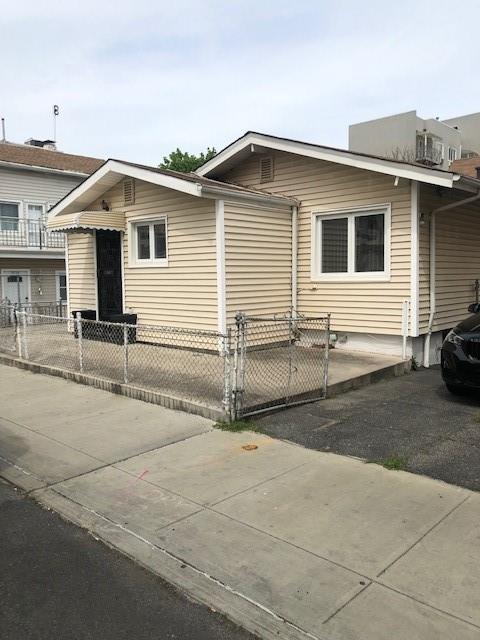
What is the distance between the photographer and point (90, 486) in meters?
4.61

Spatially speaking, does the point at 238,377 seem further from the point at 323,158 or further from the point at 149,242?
the point at 149,242

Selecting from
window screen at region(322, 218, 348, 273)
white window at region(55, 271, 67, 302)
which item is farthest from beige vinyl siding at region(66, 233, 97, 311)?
white window at region(55, 271, 67, 302)

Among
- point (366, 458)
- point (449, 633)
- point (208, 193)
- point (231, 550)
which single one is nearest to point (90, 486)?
point (231, 550)

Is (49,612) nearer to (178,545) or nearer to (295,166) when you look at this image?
(178,545)

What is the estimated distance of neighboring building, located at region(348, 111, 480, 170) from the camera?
132 ft

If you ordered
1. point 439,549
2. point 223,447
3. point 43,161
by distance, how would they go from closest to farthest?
point 439,549 < point 223,447 < point 43,161

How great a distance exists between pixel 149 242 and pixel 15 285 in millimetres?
12393

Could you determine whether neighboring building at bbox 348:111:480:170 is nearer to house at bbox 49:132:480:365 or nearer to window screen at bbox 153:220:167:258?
house at bbox 49:132:480:365

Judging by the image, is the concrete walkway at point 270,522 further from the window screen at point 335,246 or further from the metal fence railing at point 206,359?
the window screen at point 335,246

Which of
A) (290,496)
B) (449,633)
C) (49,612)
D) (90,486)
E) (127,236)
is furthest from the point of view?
(127,236)

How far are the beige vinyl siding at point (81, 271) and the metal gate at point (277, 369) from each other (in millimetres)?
4595

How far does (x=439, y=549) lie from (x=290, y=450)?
2.05 meters

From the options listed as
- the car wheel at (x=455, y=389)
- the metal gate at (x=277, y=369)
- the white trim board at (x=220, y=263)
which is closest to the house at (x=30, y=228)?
the white trim board at (x=220, y=263)

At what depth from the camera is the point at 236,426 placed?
603cm
